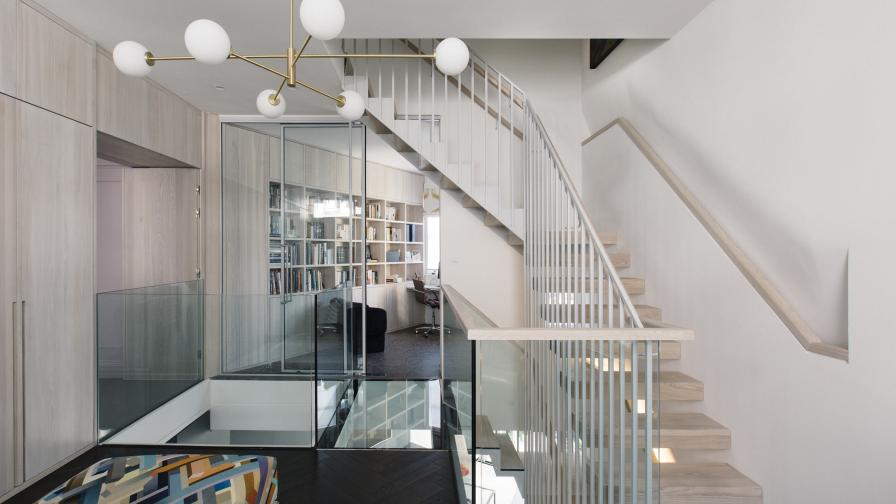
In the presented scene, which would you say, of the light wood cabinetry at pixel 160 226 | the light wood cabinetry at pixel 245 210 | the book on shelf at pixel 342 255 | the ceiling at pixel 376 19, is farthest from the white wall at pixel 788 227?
the light wood cabinetry at pixel 160 226

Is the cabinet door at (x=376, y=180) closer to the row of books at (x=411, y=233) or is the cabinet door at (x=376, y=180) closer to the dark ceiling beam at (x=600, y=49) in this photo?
the row of books at (x=411, y=233)

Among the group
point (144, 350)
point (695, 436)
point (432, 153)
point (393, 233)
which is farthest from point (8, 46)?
point (393, 233)

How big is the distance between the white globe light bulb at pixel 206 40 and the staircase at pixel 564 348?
1512 mm

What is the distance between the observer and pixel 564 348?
6.30ft

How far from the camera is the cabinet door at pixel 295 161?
4801 mm

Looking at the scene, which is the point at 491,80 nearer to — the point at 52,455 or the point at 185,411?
the point at 185,411

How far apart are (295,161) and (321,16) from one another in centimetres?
353

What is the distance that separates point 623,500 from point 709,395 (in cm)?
133

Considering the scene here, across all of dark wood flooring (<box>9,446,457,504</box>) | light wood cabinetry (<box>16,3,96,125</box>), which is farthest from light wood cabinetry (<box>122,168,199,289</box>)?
dark wood flooring (<box>9,446,457,504</box>)

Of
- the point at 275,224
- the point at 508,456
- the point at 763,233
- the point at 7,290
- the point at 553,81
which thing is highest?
the point at 553,81

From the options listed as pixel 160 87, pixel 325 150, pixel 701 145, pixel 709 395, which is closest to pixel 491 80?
pixel 325 150

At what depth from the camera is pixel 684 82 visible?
3.14 meters

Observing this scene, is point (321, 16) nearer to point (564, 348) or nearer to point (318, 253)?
point (564, 348)

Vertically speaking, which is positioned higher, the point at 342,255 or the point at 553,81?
the point at 553,81
